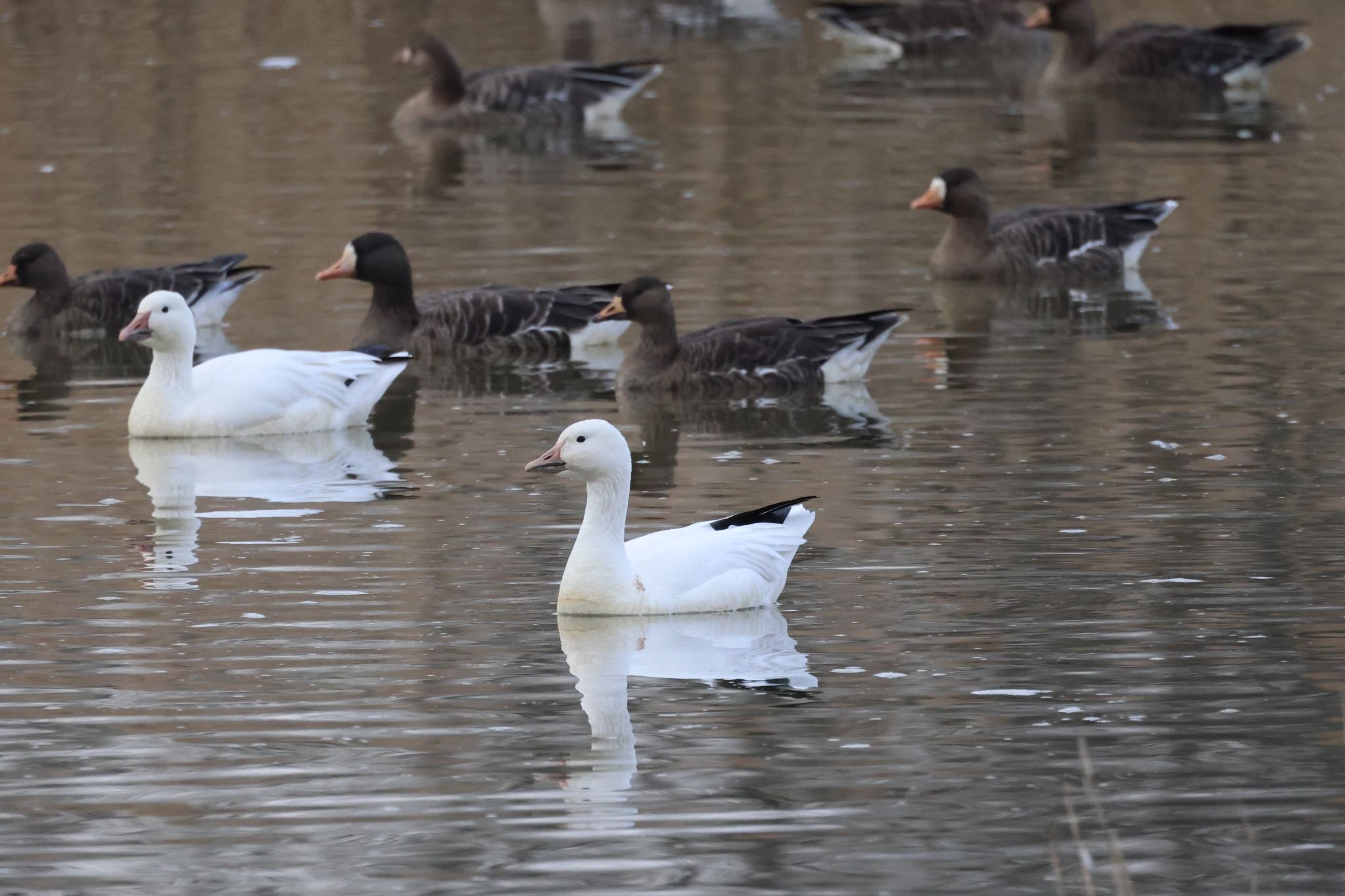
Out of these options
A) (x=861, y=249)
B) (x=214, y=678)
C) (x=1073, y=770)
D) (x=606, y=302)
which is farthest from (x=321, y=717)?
(x=861, y=249)

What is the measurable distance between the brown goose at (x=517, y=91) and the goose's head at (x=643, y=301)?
1296 cm

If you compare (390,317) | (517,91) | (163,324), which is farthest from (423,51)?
(163,324)

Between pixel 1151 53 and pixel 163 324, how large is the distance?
17675 millimetres

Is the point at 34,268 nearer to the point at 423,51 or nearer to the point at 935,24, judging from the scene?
the point at 423,51

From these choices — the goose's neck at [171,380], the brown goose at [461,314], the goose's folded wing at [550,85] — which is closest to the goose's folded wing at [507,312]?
the brown goose at [461,314]

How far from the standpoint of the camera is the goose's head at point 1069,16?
28.3 metres

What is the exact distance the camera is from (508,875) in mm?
6898

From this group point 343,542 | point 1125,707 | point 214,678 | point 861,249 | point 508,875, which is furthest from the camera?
point 861,249

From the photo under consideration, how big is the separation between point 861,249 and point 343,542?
9066 millimetres

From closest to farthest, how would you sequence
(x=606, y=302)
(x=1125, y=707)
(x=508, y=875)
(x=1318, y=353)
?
(x=508, y=875) < (x=1125, y=707) < (x=1318, y=353) < (x=606, y=302)

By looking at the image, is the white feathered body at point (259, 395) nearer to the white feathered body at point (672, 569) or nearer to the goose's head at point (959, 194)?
the white feathered body at point (672, 569)

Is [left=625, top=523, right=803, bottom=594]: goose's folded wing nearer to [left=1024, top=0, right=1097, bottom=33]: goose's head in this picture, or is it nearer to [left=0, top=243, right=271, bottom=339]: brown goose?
[left=0, top=243, right=271, bottom=339]: brown goose

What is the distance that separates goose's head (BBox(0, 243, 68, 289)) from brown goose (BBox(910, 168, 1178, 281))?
6.74 meters

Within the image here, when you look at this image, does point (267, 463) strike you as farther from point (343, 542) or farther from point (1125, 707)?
point (1125, 707)
